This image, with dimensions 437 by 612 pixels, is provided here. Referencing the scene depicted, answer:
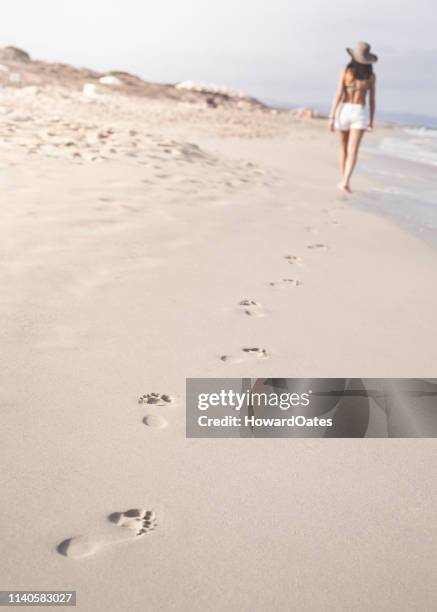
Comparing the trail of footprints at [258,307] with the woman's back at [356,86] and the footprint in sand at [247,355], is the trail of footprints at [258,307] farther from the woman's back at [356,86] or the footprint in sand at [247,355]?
the woman's back at [356,86]

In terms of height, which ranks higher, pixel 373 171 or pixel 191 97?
pixel 191 97

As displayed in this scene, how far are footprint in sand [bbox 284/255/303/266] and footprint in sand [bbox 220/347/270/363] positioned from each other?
1.20 m

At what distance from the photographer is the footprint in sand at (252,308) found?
96.9 inches

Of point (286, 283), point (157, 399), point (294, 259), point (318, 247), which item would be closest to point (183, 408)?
point (157, 399)

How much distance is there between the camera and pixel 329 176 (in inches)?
290

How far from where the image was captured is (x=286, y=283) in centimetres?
289

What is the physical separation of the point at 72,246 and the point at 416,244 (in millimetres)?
2377

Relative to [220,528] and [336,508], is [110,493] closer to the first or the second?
[220,528]

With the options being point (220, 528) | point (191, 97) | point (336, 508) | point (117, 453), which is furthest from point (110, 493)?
point (191, 97)

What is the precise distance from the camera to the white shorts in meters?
5.80

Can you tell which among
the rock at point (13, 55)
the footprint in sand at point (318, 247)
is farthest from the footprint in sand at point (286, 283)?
the rock at point (13, 55)

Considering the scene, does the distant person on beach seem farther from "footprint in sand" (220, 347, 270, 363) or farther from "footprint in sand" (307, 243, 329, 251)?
"footprint in sand" (220, 347, 270, 363)

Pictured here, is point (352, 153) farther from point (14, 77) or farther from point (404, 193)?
point (14, 77)

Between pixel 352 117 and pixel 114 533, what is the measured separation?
17.9 feet
